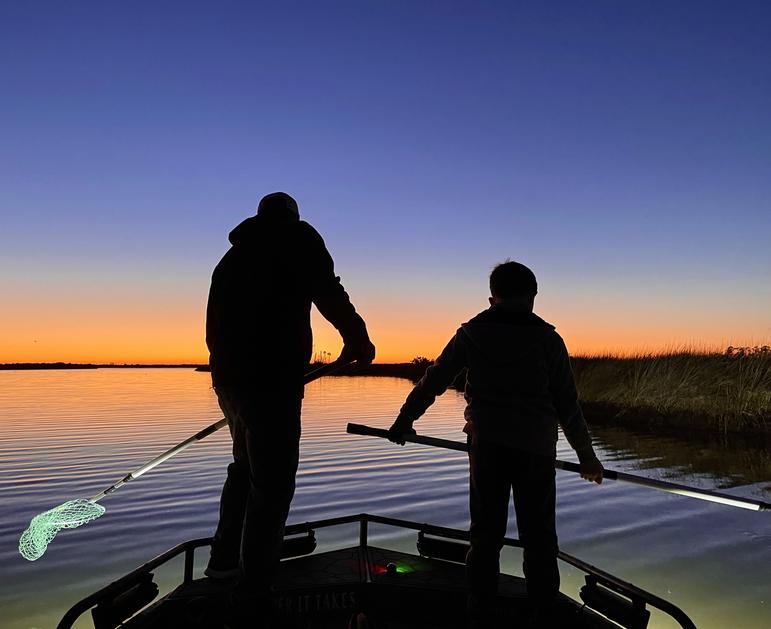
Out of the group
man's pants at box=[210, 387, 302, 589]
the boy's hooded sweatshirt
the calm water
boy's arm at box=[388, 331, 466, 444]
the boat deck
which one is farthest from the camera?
the calm water

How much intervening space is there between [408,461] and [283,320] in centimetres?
1008

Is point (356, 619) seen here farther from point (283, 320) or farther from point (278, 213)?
point (278, 213)

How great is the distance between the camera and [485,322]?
330 centimetres

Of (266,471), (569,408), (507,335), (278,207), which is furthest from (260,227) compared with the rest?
(569,408)

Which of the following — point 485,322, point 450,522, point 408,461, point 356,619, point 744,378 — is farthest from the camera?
point 744,378

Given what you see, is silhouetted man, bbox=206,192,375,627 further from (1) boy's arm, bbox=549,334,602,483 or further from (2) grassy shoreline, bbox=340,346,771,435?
(2) grassy shoreline, bbox=340,346,771,435

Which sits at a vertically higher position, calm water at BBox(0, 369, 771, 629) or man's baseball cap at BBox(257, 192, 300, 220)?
man's baseball cap at BBox(257, 192, 300, 220)

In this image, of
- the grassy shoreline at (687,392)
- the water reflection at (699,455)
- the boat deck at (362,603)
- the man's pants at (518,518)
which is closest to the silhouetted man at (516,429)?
the man's pants at (518,518)

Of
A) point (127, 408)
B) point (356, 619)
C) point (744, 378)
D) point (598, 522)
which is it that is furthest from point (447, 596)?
point (127, 408)

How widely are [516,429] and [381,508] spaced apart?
19.5ft

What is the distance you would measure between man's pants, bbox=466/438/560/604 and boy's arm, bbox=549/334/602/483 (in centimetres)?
21

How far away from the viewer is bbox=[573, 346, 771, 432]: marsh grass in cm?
1605

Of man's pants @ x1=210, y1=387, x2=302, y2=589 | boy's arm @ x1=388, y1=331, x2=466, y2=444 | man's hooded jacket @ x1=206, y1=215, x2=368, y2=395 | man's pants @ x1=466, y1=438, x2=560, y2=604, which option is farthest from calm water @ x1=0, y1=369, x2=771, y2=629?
man's hooded jacket @ x1=206, y1=215, x2=368, y2=395

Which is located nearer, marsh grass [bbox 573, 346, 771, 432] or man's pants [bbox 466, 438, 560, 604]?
man's pants [bbox 466, 438, 560, 604]
